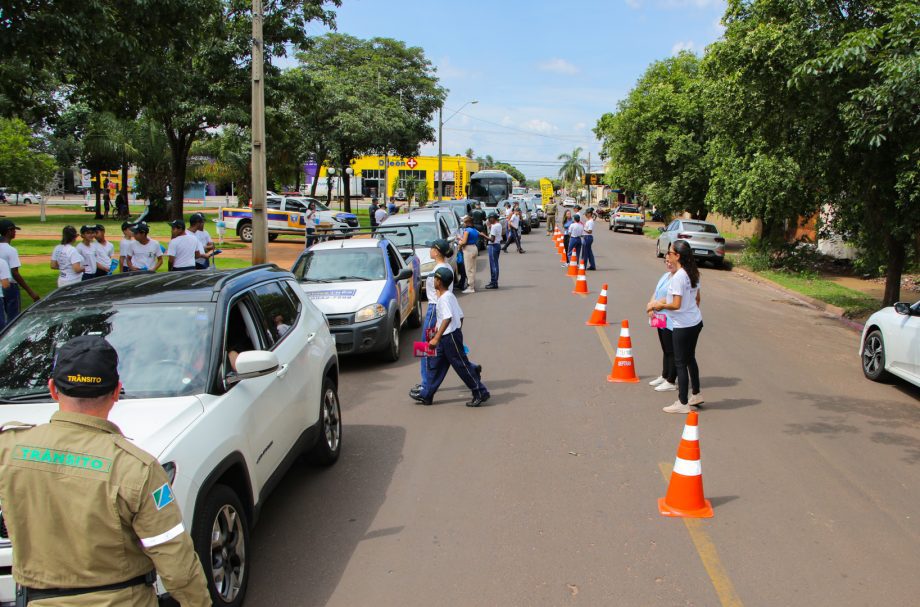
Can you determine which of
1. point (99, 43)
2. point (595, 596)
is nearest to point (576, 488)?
point (595, 596)

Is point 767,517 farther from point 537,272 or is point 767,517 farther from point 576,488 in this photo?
point 537,272

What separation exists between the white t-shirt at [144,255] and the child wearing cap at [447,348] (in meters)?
5.91

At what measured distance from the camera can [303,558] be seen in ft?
15.4

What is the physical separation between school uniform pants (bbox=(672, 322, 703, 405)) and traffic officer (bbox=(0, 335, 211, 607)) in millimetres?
6131

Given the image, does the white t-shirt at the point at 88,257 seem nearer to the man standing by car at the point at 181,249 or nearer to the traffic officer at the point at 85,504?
the man standing by car at the point at 181,249

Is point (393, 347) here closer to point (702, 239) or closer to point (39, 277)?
point (39, 277)

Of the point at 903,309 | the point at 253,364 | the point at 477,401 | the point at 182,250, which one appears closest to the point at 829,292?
the point at 903,309

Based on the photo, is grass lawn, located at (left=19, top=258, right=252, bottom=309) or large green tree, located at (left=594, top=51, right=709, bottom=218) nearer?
grass lawn, located at (left=19, top=258, right=252, bottom=309)

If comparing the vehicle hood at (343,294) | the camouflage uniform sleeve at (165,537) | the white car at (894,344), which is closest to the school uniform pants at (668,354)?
the white car at (894,344)

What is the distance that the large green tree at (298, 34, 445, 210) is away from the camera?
3791 centimetres

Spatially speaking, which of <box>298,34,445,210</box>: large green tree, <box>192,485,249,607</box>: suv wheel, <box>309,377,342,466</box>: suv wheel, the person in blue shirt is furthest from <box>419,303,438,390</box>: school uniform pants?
<box>298,34,445,210</box>: large green tree

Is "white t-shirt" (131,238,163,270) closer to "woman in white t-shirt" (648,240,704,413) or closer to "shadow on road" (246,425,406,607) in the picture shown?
"shadow on road" (246,425,406,607)

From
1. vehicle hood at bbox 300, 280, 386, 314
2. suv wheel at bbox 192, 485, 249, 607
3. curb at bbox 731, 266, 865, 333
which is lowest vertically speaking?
curb at bbox 731, 266, 865, 333

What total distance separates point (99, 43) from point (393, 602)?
1076 cm
